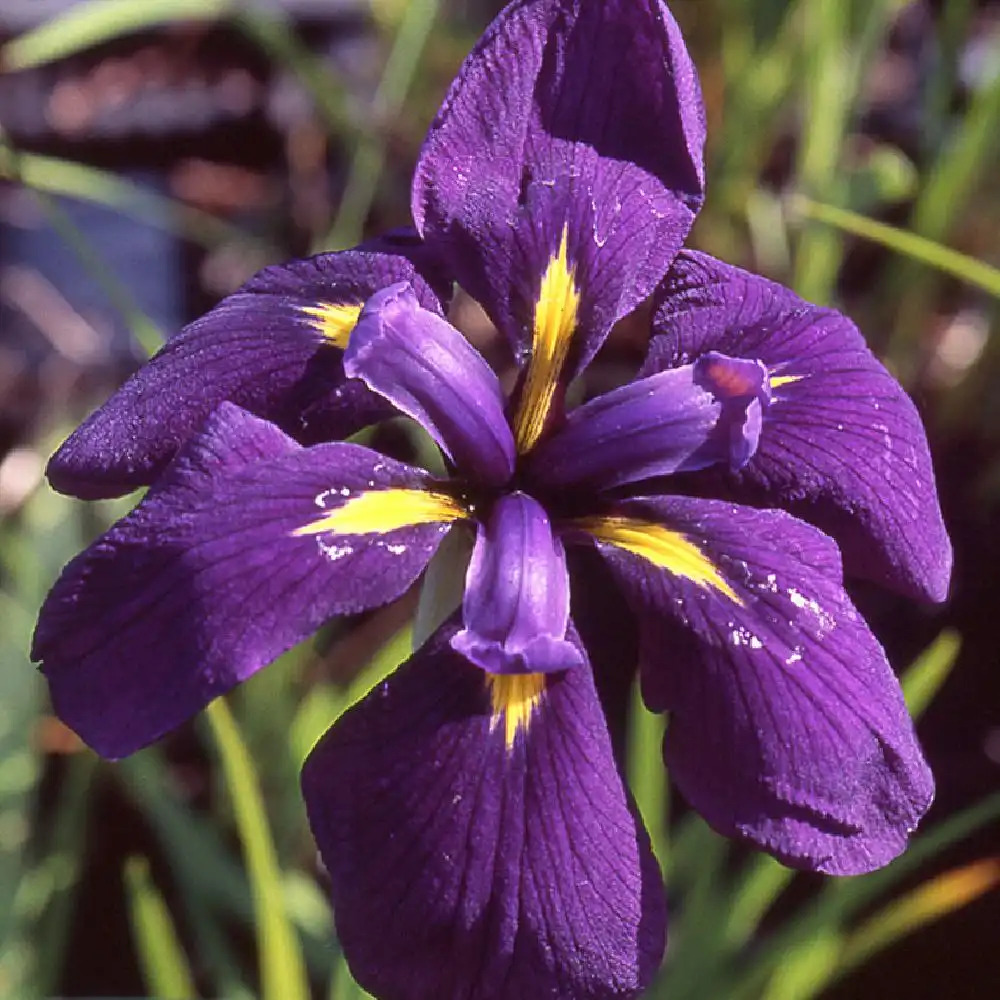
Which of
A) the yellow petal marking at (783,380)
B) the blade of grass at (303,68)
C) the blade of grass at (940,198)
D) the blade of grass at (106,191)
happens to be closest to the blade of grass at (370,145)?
the blade of grass at (303,68)

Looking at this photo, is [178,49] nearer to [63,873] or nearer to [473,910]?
[63,873]

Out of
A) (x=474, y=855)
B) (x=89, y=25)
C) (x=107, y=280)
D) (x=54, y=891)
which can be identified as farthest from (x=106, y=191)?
(x=474, y=855)

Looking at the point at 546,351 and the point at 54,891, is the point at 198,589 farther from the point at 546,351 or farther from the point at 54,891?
the point at 54,891

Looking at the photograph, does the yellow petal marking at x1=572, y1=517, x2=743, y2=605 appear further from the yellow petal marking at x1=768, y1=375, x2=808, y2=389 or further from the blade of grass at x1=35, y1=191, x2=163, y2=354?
the blade of grass at x1=35, y1=191, x2=163, y2=354

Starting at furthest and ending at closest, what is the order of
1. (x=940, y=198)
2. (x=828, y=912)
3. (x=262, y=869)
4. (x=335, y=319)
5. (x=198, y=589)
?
(x=940, y=198)
(x=828, y=912)
(x=262, y=869)
(x=335, y=319)
(x=198, y=589)

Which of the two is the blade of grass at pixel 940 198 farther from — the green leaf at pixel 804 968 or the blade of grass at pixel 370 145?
the green leaf at pixel 804 968
